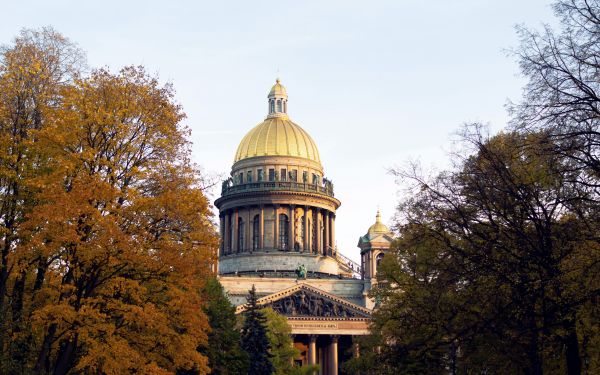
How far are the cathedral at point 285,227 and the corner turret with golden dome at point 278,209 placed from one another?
0.13 meters

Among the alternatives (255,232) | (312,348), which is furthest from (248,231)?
(312,348)

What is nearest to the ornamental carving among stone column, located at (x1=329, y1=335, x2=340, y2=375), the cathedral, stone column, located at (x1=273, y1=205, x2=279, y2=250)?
the cathedral

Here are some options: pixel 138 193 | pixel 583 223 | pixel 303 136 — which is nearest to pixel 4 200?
pixel 138 193

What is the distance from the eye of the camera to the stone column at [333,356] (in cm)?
9700

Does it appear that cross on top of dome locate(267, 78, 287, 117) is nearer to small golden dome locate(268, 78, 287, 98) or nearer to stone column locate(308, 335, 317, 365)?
small golden dome locate(268, 78, 287, 98)

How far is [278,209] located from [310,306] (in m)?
20.6

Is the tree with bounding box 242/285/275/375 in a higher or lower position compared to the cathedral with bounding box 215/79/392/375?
lower

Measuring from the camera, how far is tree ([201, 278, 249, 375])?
188 feet

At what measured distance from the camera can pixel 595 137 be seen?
22.4 m

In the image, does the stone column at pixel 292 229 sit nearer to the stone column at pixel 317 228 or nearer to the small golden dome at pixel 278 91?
the stone column at pixel 317 228

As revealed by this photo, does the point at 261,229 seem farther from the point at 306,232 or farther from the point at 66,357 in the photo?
the point at 66,357

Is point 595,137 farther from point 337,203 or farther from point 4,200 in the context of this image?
point 337,203

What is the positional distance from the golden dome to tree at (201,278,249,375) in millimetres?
53676

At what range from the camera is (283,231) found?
378ft
